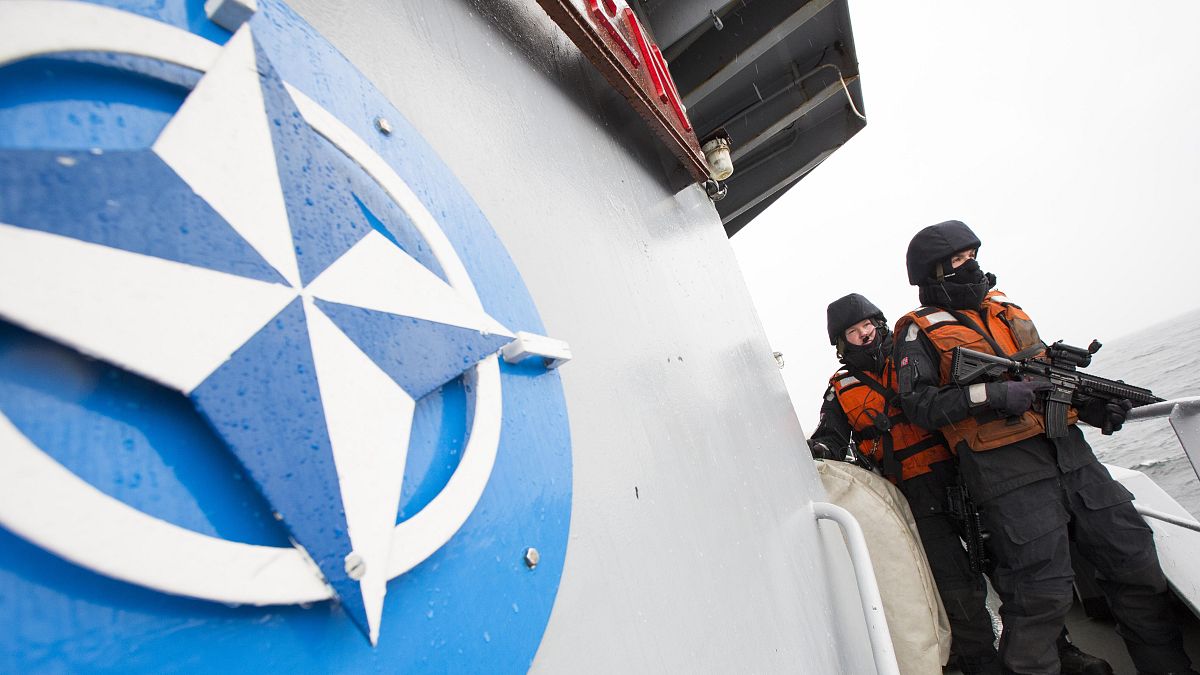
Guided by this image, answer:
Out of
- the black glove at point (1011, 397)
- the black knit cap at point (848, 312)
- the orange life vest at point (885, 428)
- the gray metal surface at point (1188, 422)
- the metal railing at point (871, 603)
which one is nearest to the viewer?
the metal railing at point (871, 603)

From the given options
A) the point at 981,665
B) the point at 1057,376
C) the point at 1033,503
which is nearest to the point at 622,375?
the point at 1033,503

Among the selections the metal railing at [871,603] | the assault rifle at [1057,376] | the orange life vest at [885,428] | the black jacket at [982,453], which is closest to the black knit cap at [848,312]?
the orange life vest at [885,428]

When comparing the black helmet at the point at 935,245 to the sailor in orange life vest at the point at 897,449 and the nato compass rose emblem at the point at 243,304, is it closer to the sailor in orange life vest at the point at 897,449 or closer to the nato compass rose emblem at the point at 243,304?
the sailor in orange life vest at the point at 897,449

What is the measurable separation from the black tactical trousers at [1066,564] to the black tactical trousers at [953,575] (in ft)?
1.01

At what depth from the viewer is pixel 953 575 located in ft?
8.28

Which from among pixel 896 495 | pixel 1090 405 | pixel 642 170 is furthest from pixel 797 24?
pixel 1090 405

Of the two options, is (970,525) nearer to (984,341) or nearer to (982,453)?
(982,453)

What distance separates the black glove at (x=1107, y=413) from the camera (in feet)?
7.41

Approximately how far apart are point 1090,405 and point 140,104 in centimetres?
308

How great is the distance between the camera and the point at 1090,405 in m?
2.34

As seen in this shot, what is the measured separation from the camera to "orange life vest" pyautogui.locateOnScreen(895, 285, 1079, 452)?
2.13m

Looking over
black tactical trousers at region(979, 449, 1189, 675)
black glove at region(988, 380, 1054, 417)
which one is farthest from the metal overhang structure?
black tactical trousers at region(979, 449, 1189, 675)

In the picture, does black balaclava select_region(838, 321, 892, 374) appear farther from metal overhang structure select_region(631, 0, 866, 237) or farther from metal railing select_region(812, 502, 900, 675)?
metal railing select_region(812, 502, 900, 675)

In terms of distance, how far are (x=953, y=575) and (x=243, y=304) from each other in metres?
3.01
